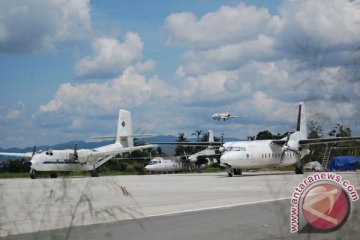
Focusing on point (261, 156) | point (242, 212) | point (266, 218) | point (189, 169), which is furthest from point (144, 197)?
point (189, 169)

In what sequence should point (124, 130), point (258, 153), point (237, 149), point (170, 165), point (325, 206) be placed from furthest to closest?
point (170, 165) < point (124, 130) < point (258, 153) < point (237, 149) < point (325, 206)

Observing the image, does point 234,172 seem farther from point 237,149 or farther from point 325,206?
point 325,206

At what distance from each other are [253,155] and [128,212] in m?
38.6

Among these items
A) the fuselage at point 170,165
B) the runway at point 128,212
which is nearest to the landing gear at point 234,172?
the runway at point 128,212

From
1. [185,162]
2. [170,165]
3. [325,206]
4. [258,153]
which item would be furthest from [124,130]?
[325,206]

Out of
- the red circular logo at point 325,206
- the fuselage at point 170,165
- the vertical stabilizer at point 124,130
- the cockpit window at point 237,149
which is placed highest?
the vertical stabilizer at point 124,130

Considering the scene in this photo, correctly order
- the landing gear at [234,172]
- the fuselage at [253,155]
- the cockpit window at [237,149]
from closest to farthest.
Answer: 1. the fuselage at [253,155]
2. the cockpit window at [237,149]
3. the landing gear at [234,172]

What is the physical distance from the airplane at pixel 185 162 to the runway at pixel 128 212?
46.6 meters

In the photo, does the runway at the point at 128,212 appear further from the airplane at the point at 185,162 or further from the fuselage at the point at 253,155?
the airplane at the point at 185,162

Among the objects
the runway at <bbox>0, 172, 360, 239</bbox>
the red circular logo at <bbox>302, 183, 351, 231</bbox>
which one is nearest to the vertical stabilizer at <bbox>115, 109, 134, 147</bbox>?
the runway at <bbox>0, 172, 360, 239</bbox>

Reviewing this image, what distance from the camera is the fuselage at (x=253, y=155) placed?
40.0m

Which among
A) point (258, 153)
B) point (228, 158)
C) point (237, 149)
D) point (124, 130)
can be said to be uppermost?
point (124, 130)

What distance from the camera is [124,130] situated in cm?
6450

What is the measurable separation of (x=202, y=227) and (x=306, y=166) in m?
8.06
